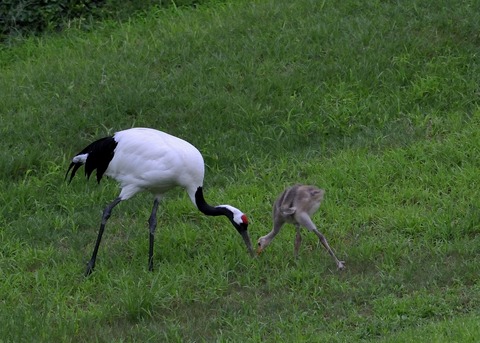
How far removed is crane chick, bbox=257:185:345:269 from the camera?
7.78m

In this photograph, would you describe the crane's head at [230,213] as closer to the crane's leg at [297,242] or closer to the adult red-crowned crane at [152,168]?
the adult red-crowned crane at [152,168]

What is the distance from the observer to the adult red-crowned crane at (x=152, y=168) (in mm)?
8203

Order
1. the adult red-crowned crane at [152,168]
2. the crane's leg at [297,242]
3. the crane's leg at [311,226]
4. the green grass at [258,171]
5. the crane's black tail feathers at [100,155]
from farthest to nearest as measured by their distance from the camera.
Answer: the crane's black tail feathers at [100,155] < the adult red-crowned crane at [152,168] < the crane's leg at [297,242] < the crane's leg at [311,226] < the green grass at [258,171]

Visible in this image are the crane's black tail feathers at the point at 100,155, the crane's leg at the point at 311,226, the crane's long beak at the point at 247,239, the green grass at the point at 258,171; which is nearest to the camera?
the green grass at the point at 258,171

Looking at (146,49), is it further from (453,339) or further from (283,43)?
(453,339)

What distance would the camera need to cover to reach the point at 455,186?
8828 mm

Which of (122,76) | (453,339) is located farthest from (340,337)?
(122,76)

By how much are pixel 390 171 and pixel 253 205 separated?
1.30 meters

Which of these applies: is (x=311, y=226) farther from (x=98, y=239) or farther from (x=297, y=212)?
(x=98, y=239)

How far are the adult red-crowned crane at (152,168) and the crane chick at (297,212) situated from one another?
23cm

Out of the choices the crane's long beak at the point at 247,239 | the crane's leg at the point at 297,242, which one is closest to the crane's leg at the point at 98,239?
the crane's long beak at the point at 247,239

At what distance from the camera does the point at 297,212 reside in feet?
25.6

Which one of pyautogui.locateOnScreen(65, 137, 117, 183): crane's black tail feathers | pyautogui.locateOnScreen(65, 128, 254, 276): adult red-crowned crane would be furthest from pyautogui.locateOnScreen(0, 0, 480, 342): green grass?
pyautogui.locateOnScreen(65, 137, 117, 183): crane's black tail feathers

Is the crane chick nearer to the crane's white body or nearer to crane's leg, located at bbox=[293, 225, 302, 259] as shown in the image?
crane's leg, located at bbox=[293, 225, 302, 259]
